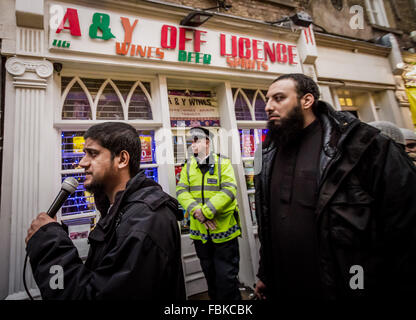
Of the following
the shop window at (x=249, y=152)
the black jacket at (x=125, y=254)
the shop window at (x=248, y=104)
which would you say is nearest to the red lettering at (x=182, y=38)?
the shop window at (x=248, y=104)

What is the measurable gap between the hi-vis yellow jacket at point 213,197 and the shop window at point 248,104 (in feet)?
5.76

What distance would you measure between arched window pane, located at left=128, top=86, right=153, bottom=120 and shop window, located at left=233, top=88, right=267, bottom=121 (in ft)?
6.12

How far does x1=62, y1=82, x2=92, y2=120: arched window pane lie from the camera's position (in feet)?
10.4

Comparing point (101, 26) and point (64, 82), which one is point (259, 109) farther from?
point (64, 82)

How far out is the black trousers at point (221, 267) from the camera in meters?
2.74

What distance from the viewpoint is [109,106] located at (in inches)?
135

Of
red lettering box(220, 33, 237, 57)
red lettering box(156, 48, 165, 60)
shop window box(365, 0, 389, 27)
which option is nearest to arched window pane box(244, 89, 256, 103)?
red lettering box(220, 33, 237, 57)

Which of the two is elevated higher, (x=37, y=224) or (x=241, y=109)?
(x=241, y=109)

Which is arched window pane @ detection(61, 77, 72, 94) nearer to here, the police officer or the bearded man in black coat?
the police officer

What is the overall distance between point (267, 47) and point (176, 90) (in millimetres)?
2195

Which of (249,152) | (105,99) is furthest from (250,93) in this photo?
(105,99)

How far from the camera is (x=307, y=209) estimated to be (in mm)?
1504

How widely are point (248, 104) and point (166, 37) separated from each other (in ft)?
6.93

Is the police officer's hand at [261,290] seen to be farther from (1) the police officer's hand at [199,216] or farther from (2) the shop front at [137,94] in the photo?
(2) the shop front at [137,94]
